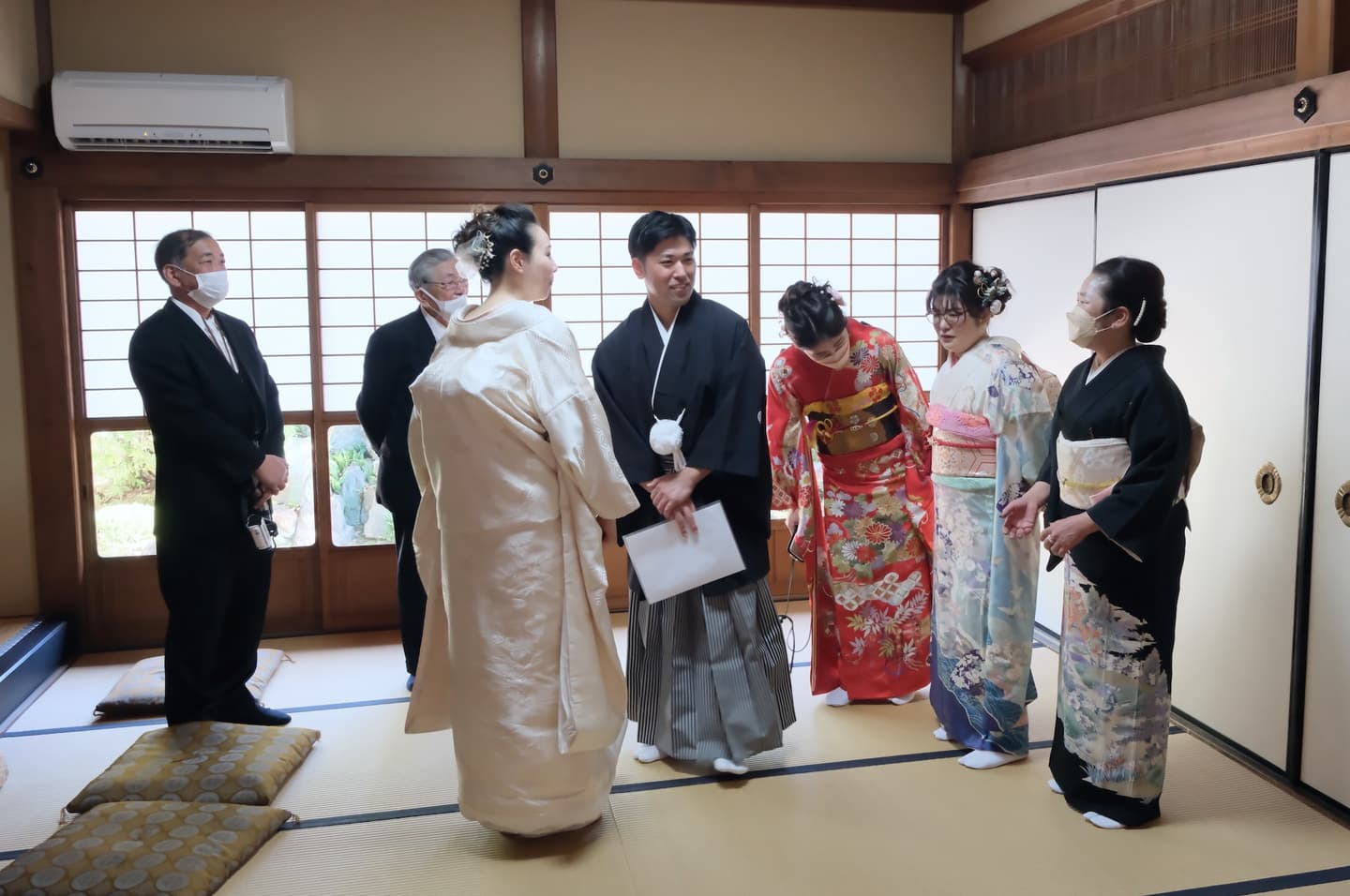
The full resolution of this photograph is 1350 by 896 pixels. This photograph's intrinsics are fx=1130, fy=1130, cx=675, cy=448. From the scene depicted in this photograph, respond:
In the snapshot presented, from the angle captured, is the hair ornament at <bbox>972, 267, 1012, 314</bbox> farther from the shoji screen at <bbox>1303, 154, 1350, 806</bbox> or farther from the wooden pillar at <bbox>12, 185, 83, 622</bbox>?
the wooden pillar at <bbox>12, 185, 83, 622</bbox>

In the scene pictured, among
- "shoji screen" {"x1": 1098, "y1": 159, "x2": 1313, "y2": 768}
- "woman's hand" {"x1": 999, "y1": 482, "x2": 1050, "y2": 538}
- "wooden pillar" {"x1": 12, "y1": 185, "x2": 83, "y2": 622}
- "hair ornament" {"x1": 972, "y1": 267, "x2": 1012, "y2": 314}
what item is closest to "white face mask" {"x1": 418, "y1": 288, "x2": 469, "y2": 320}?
"wooden pillar" {"x1": 12, "y1": 185, "x2": 83, "y2": 622}

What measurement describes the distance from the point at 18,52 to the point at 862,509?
3603 mm

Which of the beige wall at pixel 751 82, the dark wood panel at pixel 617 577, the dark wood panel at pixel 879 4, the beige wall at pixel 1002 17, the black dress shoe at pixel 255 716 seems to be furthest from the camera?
the dark wood panel at pixel 617 577

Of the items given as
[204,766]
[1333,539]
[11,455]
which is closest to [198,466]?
[204,766]

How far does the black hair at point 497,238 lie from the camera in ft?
9.52

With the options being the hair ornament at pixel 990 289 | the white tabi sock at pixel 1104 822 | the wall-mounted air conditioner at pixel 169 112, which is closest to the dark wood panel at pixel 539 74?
the wall-mounted air conditioner at pixel 169 112

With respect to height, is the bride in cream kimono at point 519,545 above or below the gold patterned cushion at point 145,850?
above

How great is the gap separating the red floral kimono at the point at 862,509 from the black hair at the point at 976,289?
1.32 ft

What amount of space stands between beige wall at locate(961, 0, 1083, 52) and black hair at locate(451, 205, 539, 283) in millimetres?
2581

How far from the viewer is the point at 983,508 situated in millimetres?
3438

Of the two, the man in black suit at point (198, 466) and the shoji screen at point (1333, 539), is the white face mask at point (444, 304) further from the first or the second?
the shoji screen at point (1333, 539)

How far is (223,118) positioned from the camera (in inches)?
177

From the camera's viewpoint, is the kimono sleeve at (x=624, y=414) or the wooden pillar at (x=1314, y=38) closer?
the wooden pillar at (x=1314, y=38)

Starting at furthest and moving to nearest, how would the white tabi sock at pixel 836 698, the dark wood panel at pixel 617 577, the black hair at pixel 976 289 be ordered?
1. the dark wood panel at pixel 617 577
2. the white tabi sock at pixel 836 698
3. the black hair at pixel 976 289
